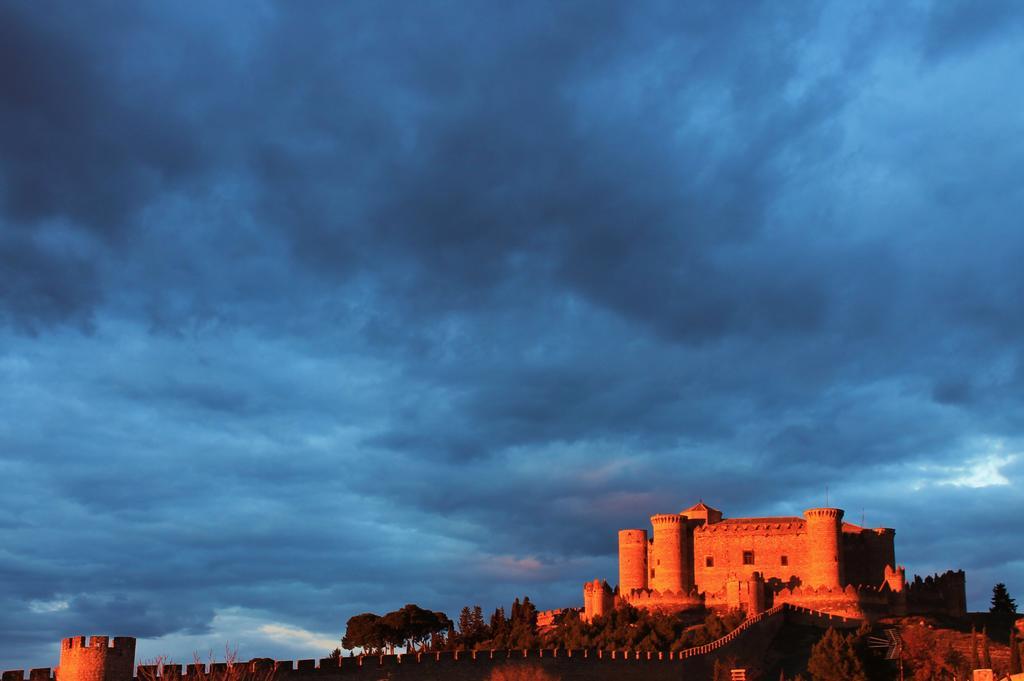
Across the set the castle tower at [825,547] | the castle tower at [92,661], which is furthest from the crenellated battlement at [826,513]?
the castle tower at [92,661]

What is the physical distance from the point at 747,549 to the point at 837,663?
37.2 m

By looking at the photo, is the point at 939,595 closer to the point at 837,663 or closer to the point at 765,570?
the point at 765,570

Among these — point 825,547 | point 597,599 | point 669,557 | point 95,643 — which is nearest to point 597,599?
point 597,599

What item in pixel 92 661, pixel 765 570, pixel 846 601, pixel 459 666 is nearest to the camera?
pixel 92 661

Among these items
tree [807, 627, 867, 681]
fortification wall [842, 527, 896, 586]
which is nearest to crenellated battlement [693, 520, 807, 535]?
fortification wall [842, 527, 896, 586]

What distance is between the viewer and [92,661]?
47531mm

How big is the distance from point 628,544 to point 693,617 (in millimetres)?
11296

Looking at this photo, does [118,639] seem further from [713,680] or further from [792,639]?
[792,639]

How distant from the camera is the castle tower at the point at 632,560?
107 metres

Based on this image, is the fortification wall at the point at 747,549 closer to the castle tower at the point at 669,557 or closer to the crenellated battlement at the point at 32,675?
the castle tower at the point at 669,557

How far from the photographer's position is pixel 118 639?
48.3m

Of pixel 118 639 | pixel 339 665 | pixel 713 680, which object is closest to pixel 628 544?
pixel 713 680

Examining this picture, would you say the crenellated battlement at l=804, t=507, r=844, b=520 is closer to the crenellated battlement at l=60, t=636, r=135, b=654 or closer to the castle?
the castle

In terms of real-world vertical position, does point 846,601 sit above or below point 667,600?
below
